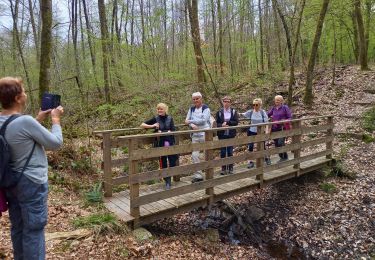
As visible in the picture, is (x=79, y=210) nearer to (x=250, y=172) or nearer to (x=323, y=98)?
(x=250, y=172)

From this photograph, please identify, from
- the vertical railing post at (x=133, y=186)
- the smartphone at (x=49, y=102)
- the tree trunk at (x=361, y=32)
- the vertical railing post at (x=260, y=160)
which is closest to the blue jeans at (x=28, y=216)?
the smartphone at (x=49, y=102)

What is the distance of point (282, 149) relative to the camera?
863 cm

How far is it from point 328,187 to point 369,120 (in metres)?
5.14

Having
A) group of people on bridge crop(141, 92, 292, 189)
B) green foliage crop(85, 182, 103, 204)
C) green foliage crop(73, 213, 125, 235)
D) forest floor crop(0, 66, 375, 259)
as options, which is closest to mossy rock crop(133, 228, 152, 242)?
forest floor crop(0, 66, 375, 259)

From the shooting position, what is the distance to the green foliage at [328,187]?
30.3 ft

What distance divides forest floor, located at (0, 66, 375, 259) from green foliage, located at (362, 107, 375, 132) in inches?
34.1

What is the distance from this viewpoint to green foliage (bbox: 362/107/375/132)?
492 inches

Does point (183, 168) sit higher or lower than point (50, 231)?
higher

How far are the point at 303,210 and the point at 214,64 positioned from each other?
11.2 m

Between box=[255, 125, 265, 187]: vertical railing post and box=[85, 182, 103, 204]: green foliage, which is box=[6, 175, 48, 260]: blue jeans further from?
box=[255, 125, 265, 187]: vertical railing post

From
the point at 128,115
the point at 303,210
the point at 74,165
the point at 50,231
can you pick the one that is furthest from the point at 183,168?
the point at 128,115

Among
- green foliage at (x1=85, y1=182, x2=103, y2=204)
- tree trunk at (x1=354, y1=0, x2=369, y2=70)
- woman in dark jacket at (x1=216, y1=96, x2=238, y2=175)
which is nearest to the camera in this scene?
green foliage at (x1=85, y1=182, x2=103, y2=204)

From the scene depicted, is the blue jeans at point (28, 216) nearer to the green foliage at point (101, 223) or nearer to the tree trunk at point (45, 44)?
the green foliage at point (101, 223)

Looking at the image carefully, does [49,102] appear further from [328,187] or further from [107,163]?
[328,187]
